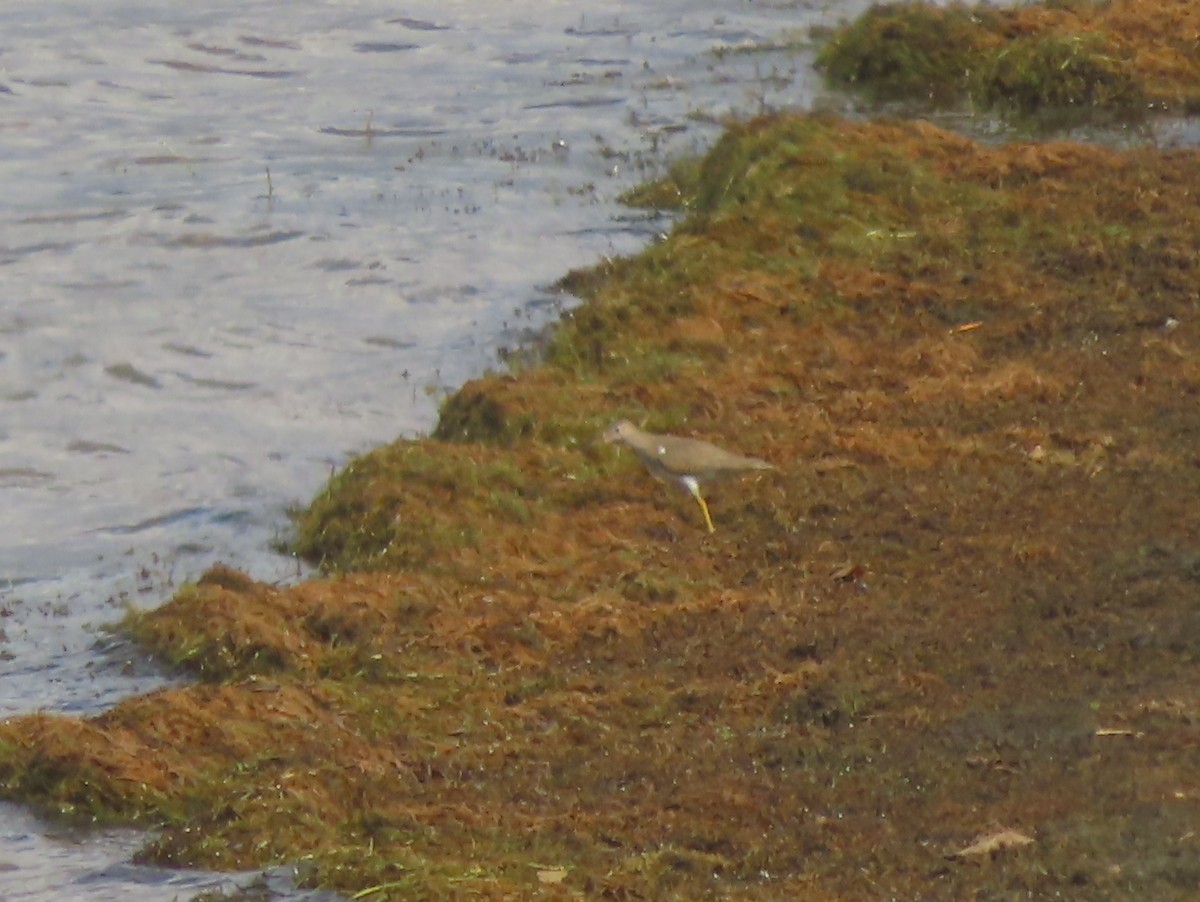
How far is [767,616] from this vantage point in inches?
284

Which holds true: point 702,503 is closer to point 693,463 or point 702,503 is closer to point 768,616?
point 693,463

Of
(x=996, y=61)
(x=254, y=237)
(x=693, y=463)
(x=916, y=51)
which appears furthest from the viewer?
(x=916, y=51)

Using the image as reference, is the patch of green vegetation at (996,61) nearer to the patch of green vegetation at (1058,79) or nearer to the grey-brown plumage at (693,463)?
the patch of green vegetation at (1058,79)

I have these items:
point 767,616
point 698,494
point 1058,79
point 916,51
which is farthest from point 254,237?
point 767,616

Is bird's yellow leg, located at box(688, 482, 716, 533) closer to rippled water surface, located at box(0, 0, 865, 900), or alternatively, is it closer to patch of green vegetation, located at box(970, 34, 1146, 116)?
rippled water surface, located at box(0, 0, 865, 900)

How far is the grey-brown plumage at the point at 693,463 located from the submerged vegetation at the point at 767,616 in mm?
149

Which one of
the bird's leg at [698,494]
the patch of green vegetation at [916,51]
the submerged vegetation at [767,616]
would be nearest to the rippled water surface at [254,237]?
the submerged vegetation at [767,616]

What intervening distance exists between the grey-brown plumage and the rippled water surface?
1794 mm

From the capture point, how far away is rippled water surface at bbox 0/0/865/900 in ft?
30.6

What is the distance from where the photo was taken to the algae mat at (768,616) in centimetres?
546

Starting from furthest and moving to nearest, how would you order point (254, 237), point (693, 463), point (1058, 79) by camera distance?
point (1058, 79) → point (254, 237) → point (693, 463)

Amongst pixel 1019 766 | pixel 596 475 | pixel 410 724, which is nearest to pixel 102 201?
pixel 596 475

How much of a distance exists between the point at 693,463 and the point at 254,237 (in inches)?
256

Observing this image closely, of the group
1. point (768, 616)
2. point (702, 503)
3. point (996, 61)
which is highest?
point (996, 61)
